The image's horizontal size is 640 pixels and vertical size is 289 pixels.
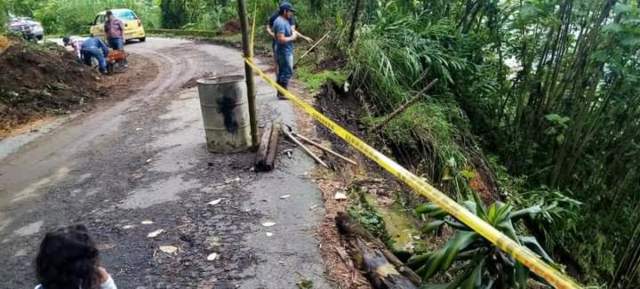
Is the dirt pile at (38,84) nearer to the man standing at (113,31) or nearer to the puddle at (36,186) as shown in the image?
the man standing at (113,31)

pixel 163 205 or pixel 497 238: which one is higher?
pixel 497 238

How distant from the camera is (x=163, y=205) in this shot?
4.99m

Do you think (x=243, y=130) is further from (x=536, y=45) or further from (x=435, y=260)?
(x=536, y=45)

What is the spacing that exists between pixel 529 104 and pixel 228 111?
5338 mm

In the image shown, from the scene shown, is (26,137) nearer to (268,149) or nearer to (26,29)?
(268,149)

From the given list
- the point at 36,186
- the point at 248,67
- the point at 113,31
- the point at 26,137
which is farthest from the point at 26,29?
the point at 248,67

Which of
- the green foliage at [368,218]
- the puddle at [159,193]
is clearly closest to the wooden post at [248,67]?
the puddle at [159,193]

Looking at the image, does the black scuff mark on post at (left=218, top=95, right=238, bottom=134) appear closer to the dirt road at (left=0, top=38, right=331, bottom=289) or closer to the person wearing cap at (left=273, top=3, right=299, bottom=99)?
the dirt road at (left=0, top=38, right=331, bottom=289)

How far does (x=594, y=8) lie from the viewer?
22.9 feet

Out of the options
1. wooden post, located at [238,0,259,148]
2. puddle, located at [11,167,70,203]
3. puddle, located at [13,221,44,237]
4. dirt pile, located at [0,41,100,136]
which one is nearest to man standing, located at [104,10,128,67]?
dirt pile, located at [0,41,100,136]

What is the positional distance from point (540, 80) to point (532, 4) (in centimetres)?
143

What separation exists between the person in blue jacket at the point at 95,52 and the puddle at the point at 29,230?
31.0 ft

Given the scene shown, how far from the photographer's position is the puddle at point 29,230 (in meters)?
4.70

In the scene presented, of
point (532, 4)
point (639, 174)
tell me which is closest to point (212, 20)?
point (532, 4)
